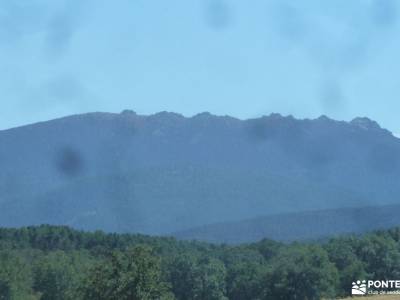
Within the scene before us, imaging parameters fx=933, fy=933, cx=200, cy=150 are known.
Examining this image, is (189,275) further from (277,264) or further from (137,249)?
(137,249)

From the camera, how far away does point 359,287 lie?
99875mm

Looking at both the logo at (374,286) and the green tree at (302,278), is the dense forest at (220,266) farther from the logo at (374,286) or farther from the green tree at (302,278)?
the logo at (374,286)

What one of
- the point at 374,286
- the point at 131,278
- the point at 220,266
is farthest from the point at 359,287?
the point at 131,278

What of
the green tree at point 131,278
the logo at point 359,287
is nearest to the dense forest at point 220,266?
the logo at point 359,287

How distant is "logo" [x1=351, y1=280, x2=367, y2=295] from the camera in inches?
3797

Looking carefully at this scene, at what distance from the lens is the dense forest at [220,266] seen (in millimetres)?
92188

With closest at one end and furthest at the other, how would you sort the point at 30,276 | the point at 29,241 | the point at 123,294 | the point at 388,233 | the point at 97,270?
the point at 123,294 → the point at 97,270 → the point at 30,276 → the point at 388,233 → the point at 29,241

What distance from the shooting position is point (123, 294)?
48750 mm

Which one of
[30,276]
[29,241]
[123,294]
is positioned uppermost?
[29,241]

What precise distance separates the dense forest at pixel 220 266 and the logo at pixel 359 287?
127 cm

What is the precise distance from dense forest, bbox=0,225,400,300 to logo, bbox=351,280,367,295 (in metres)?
1.27

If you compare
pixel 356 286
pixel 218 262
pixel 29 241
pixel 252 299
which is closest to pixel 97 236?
pixel 29 241

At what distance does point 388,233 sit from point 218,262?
2816cm

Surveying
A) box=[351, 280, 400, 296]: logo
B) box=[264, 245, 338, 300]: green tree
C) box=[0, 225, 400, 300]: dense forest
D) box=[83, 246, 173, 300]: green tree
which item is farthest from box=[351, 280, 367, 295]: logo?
box=[83, 246, 173, 300]: green tree
